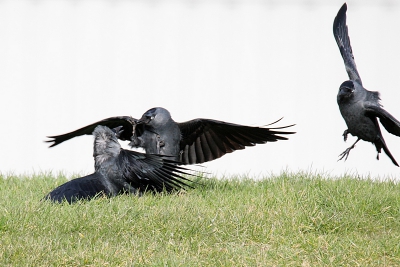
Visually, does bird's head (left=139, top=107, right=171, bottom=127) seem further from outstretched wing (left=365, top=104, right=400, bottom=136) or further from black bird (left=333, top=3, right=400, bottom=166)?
outstretched wing (left=365, top=104, right=400, bottom=136)

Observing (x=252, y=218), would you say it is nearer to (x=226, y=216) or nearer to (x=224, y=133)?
(x=226, y=216)

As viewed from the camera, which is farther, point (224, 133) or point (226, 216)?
point (224, 133)

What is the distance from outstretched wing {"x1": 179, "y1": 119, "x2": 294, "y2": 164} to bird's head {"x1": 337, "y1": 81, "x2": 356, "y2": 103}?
3.14ft

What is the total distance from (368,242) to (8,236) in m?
2.86

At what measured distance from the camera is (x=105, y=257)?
4.51m

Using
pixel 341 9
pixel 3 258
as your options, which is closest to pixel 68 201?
pixel 3 258

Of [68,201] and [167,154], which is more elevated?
[167,154]

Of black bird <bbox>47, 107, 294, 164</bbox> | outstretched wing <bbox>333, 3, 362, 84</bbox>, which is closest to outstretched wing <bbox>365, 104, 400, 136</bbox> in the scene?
outstretched wing <bbox>333, 3, 362, 84</bbox>

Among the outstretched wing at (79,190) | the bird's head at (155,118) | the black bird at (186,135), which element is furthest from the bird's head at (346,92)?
the outstretched wing at (79,190)

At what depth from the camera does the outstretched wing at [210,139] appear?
6.64 m

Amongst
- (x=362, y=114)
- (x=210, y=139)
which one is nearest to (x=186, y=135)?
(x=210, y=139)

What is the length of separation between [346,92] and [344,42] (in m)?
1.01

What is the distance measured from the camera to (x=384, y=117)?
260 inches

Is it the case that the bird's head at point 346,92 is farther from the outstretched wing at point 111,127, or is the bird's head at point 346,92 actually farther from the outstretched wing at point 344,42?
the outstretched wing at point 111,127
